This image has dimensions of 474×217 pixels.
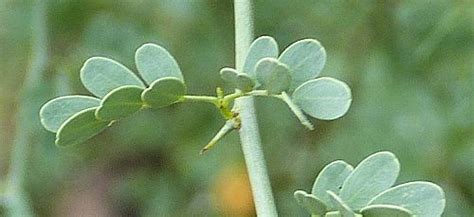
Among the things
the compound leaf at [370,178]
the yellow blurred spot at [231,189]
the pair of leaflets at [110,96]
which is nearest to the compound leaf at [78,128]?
the pair of leaflets at [110,96]

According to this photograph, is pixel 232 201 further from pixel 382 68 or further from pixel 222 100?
pixel 222 100

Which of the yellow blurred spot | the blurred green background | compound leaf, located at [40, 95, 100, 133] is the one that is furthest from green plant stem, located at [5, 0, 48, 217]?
compound leaf, located at [40, 95, 100, 133]

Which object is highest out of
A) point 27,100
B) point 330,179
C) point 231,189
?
point 330,179

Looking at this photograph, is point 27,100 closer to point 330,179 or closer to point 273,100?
point 273,100

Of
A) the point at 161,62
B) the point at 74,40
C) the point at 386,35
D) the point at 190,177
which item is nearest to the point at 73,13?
the point at 74,40

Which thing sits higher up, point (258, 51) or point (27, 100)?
point (258, 51)

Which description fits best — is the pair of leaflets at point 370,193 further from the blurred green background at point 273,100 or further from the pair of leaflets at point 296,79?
the blurred green background at point 273,100

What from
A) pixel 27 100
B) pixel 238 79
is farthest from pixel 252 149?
pixel 27 100

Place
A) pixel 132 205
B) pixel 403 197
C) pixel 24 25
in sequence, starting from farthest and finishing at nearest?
pixel 132 205
pixel 24 25
pixel 403 197
